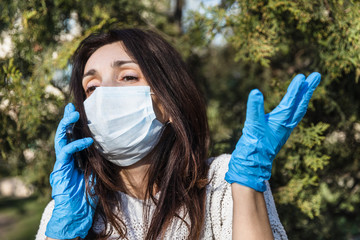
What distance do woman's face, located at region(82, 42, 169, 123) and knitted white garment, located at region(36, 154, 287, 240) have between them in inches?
17.7

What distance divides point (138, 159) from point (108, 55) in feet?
2.04

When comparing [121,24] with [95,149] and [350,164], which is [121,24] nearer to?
[95,149]

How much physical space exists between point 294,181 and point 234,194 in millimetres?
929

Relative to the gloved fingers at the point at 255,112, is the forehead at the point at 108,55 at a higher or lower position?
higher

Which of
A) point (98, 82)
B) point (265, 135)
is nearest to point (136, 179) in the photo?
point (98, 82)

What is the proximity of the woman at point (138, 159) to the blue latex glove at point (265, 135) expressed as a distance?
8.7 inches

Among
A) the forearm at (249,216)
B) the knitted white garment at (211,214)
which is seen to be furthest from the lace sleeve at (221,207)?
the forearm at (249,216)

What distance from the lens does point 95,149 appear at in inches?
77.6

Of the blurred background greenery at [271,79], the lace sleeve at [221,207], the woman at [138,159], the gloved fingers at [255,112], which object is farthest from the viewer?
the blurred background greenery at [271,79]

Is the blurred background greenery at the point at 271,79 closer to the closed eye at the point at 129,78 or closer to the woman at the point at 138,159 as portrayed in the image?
the woman at the point at 138,159

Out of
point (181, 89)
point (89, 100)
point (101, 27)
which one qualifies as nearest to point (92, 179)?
point (89, 100)

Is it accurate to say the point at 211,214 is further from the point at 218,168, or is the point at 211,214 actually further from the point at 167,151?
the point at 167,151

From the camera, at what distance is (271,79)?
2484 millimetres

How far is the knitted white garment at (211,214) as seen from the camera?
5.58ft
